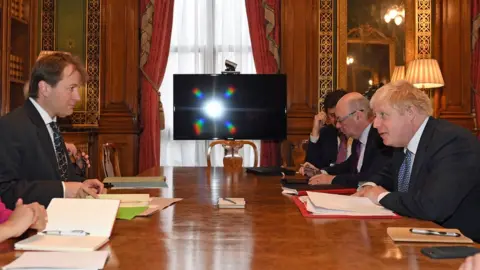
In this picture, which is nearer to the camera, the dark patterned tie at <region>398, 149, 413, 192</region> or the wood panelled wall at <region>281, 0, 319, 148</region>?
the dark patterned tie at <region>398, 149, 413, 192</region>

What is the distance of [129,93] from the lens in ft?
21.9

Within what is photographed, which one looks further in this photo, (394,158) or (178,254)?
(394,158)

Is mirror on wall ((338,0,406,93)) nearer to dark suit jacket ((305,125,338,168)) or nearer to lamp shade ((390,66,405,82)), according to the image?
lamp shade ((390,66,405,82))

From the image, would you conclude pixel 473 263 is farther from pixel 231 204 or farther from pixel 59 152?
pixel 59 152

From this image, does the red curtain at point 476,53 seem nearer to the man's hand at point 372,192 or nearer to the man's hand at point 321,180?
the man's hand at point 321,180

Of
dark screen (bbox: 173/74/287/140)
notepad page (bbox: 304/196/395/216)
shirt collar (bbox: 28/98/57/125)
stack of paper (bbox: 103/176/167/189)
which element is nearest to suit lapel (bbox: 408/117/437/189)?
notepad page (bbox: 304/196/395/216)

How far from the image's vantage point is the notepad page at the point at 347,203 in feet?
7.18

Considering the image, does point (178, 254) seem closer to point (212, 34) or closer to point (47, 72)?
point (47, 72)

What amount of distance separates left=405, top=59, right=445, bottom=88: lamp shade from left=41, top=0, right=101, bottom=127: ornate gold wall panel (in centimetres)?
362

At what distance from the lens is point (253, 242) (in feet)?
5.39

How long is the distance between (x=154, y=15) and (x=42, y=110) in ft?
13.8

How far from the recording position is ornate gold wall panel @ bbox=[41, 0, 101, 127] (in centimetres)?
673

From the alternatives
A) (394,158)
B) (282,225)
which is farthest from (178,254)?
(394,158)

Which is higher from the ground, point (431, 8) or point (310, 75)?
point (431, 8)
